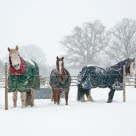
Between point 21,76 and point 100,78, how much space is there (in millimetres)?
3467

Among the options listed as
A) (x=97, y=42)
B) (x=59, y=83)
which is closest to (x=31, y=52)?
(x=97, y=42)

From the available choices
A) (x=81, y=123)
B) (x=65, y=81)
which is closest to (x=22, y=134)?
(x=81, y=123)

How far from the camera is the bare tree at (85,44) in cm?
4616

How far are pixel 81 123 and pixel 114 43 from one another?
Answer: 37.8 m

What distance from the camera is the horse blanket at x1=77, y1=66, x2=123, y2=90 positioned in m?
12.9

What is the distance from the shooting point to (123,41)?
44.4 meters

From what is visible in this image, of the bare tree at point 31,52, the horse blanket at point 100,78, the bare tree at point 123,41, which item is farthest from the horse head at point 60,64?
the bare tree at point 31,52

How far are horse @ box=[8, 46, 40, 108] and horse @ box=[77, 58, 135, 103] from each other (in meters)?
2.28

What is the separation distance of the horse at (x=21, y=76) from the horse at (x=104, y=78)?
89.6 inches

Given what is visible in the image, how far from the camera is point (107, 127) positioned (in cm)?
712

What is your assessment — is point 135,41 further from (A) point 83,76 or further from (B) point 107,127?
(B) point 107,127

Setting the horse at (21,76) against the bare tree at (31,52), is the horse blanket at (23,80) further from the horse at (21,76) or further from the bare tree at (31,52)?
the bare tree at (31,52)

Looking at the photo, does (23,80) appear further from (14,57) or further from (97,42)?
(97,42)

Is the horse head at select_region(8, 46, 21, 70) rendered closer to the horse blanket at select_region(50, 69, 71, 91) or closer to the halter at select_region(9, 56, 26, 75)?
the halter at select_region(9, 56, 26, 75)
